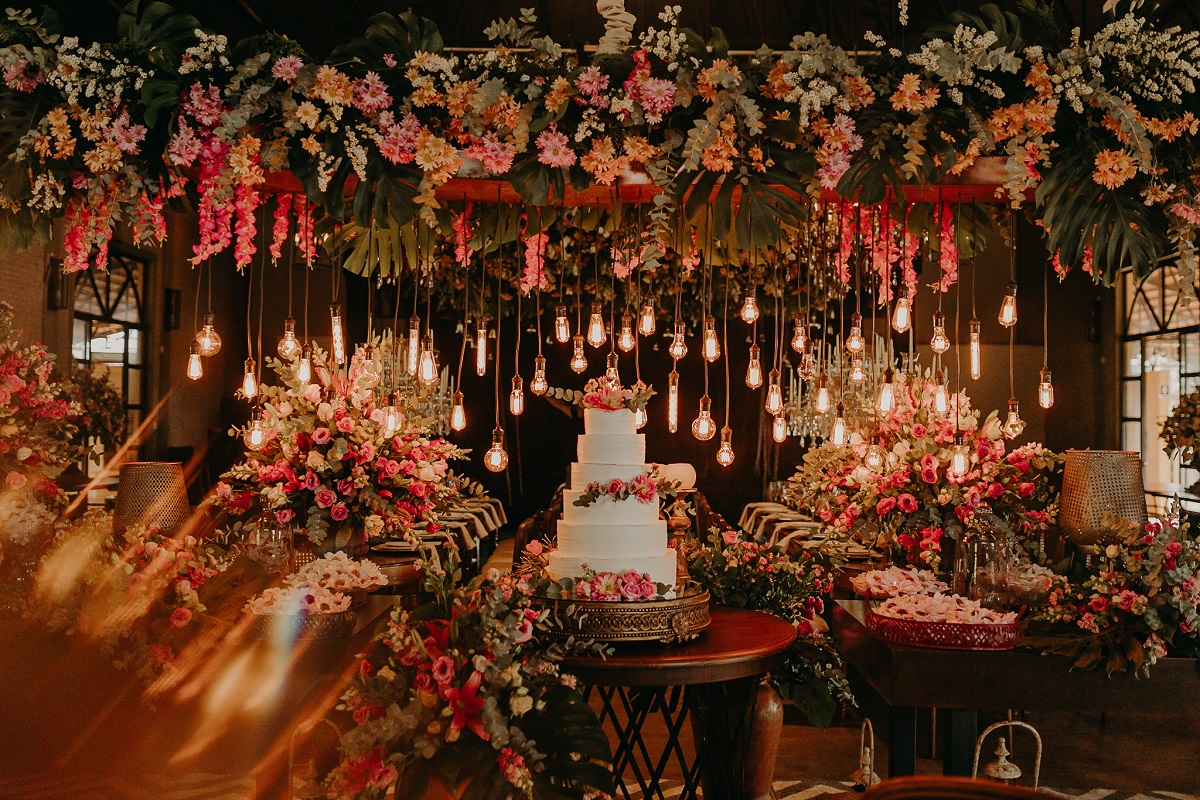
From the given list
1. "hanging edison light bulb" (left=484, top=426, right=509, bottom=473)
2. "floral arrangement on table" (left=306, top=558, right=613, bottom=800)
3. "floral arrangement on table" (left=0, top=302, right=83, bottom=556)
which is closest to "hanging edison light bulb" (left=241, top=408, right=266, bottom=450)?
"floral arrangement on table" (left=0, top=302, right=83, bottom=556)

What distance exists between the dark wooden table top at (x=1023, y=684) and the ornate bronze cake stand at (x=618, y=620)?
77 cm

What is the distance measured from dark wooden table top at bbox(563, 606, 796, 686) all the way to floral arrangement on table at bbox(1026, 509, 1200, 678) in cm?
94

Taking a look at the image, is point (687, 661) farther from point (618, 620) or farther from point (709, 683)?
point (709, 683)

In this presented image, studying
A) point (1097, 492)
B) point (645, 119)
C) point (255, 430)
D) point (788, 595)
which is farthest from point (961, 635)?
point (255, 430)

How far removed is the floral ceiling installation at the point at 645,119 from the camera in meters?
3.31

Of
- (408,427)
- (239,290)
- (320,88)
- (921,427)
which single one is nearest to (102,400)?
(239,290)

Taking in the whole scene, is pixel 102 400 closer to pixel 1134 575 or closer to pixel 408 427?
pixel 408 427

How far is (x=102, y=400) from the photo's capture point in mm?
8227

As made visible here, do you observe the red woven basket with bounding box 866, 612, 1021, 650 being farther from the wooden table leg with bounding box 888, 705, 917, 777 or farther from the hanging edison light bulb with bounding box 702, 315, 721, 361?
the hanging edison light bulb with bounding box 702, 315, 721, 361

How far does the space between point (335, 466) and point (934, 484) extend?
280cm

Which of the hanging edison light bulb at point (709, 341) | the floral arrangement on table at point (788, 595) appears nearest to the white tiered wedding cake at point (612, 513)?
the floral arrangement on table at point (788, 595)

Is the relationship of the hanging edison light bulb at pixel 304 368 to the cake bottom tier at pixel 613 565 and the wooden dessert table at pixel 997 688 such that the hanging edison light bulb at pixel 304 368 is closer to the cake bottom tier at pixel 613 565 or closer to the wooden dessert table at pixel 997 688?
the cake bottom tier at pixel 613 565

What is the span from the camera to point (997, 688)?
10.8 feet

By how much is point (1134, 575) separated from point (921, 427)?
1.56 metres
